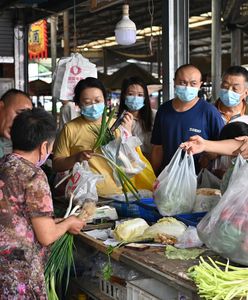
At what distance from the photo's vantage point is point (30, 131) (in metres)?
2.37

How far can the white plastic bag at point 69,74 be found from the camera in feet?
18.2

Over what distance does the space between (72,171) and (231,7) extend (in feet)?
13.2

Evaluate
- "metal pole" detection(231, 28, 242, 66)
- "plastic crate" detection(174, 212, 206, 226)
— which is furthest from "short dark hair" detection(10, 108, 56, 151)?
"metal pole" detection(231, 28, 242, 66)

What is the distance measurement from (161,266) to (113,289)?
76 cm

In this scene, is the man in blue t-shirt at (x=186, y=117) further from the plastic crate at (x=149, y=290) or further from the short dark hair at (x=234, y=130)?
the plastic crate at (x=149, y=290)

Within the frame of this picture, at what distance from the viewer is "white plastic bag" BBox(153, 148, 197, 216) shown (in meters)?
2.75

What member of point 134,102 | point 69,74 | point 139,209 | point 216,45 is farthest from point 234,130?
point 216,45

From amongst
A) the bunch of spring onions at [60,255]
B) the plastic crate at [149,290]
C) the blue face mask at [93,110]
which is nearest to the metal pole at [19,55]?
the blue face mask at [93,110]

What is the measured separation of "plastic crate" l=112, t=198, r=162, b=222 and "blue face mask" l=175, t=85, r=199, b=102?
894 millimetres

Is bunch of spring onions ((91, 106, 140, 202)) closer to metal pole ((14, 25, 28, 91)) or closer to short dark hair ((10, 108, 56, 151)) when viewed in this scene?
short dark hair ((10, 108, 56, 151))

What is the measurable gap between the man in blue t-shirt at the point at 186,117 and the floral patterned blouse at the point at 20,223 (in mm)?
1590

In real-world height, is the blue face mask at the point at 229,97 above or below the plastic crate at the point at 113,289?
above

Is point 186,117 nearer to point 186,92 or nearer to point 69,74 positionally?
point 186,92

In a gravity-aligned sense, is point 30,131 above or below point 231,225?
above
